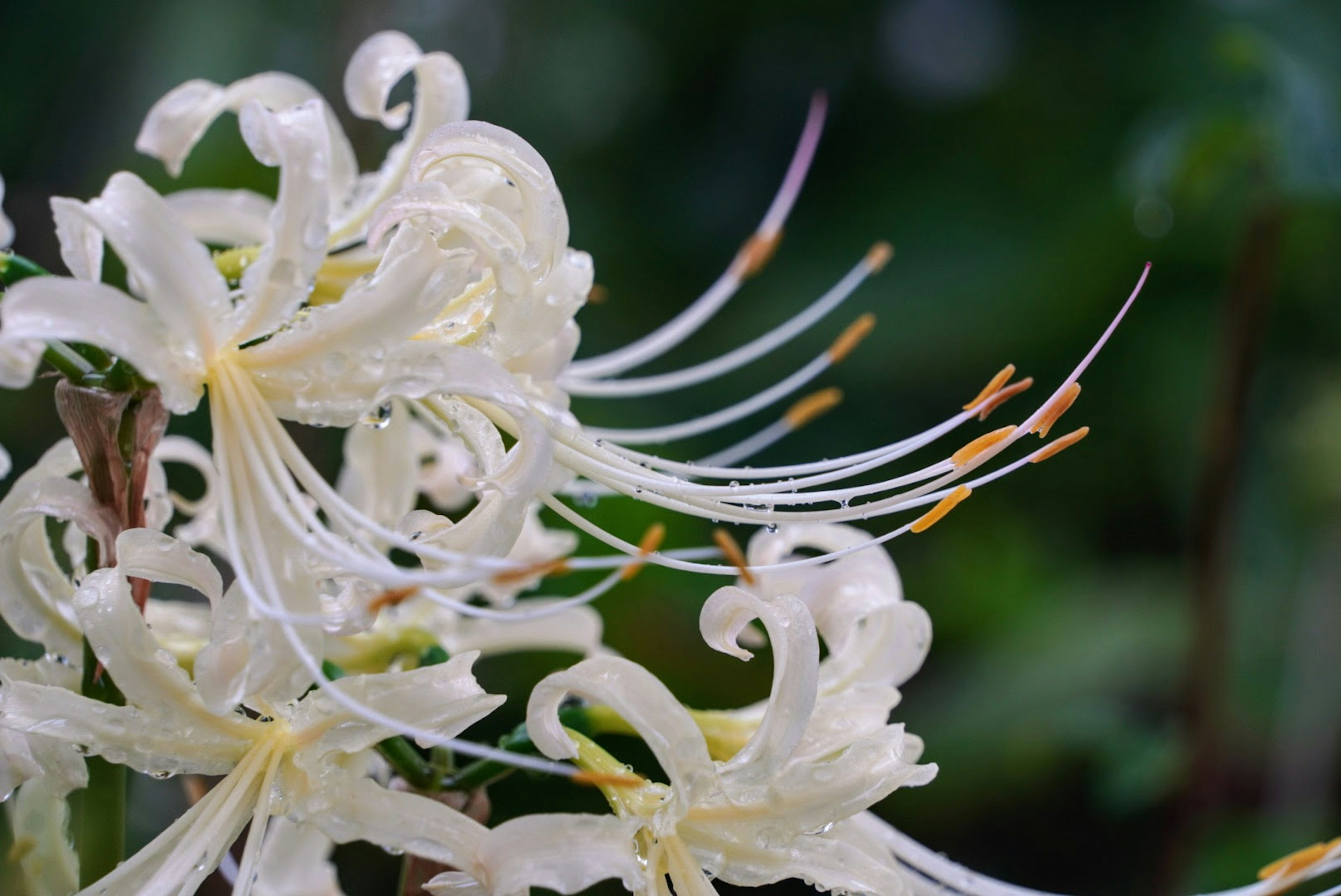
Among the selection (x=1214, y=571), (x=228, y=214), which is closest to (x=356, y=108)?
(x=228, y=214)

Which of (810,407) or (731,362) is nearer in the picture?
(810,407)

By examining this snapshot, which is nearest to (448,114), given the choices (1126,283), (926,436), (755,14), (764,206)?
(926,436)

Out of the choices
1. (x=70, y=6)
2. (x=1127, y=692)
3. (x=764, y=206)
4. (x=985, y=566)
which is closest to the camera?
(x=1127, y=692)

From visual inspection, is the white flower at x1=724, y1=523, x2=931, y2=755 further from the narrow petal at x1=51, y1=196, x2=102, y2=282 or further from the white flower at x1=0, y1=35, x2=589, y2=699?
the narrow petal at x1=51, y1=196, x2=102, y2=282

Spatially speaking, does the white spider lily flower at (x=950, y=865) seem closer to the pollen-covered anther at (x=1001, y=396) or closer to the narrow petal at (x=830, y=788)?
the narrow petal at (x=830, y=788)

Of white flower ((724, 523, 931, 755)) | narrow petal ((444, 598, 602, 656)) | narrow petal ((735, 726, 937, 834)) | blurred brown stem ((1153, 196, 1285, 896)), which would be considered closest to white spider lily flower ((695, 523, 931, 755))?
white flower ((724, 523, 931, 755))

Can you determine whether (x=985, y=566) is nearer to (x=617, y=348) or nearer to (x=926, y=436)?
(x=617, y=348)

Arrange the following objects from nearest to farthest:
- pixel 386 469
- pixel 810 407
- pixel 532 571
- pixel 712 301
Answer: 1. pixel 532 571
2. pixel 810 407
3. pixel 386 469
4. pixel 712 301

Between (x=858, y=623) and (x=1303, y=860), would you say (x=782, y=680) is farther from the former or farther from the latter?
(x=1303, y=860)
